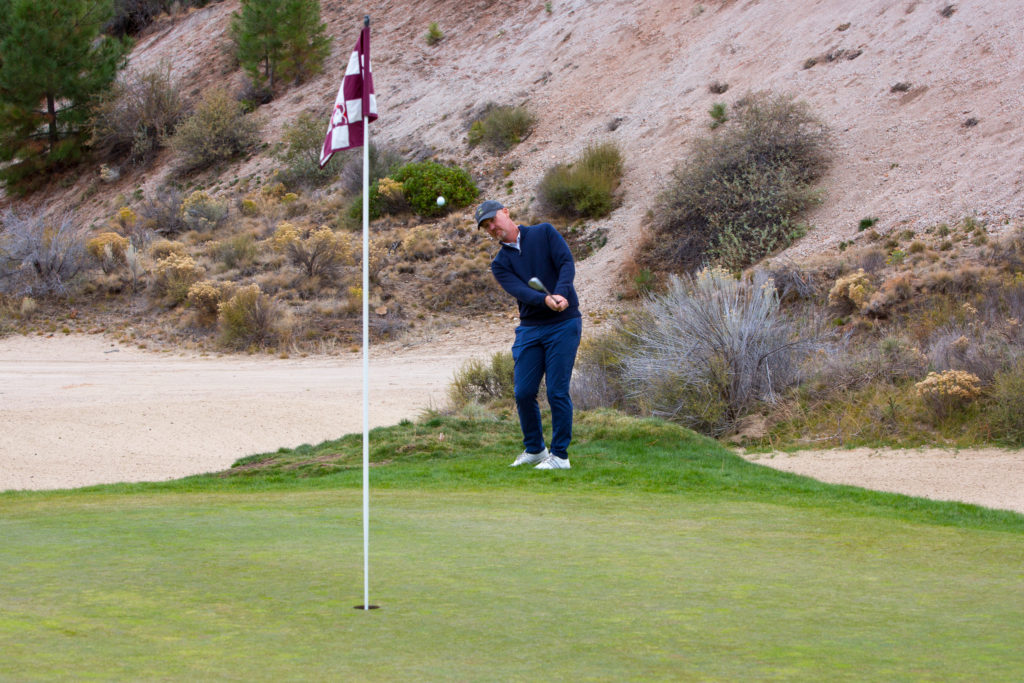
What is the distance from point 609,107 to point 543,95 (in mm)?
3274

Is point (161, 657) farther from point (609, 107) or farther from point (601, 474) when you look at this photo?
point (609, 107)

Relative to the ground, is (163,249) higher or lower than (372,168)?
lower

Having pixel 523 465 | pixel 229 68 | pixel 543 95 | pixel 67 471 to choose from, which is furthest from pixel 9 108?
pixel 523 465

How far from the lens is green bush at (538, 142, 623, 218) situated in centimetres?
3306

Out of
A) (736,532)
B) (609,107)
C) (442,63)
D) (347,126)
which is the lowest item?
(736,532)

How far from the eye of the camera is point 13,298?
30.4 metres

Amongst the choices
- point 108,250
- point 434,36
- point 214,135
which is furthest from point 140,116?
point 108,250

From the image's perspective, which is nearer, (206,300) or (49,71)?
(206,300)

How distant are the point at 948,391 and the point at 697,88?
23750 millimetres

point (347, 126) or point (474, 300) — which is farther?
point (474, 300)

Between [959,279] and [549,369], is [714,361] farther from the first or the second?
[959,279]

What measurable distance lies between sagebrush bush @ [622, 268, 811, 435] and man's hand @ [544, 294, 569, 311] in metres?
6.14

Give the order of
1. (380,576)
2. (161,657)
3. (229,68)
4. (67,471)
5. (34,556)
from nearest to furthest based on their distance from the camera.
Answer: (161,657) → (380,576) → (34,556) → (67,471) → (229,68)

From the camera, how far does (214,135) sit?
46312 mm
